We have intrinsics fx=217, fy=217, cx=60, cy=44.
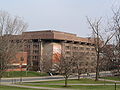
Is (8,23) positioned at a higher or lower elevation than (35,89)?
higher

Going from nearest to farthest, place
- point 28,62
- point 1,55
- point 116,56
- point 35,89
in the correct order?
point 116,56 < point 35,89 < point 1,55 < point 28,62

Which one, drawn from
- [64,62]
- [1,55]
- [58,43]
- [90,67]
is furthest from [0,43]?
[58,43]

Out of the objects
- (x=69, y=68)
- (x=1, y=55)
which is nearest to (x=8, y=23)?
(x=1, y=55)

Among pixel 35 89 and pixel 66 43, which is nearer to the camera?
pixel 35 89

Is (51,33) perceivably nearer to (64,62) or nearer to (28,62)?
(28,62)

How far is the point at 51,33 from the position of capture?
8238cm

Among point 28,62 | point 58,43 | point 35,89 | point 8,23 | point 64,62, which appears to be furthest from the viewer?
point 58,43

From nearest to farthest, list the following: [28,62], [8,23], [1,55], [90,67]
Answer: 1. [1,55]
2. [8,23]
3. [90,67]
4. [28,62]

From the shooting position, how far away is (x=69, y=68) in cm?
3169

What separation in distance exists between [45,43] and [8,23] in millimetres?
40486

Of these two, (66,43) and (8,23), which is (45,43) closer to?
(66,43)

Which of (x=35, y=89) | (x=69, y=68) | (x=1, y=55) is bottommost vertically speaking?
(x=35, y=89)

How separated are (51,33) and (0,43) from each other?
48.8 meters

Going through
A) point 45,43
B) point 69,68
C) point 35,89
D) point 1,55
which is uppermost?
point 45,43
